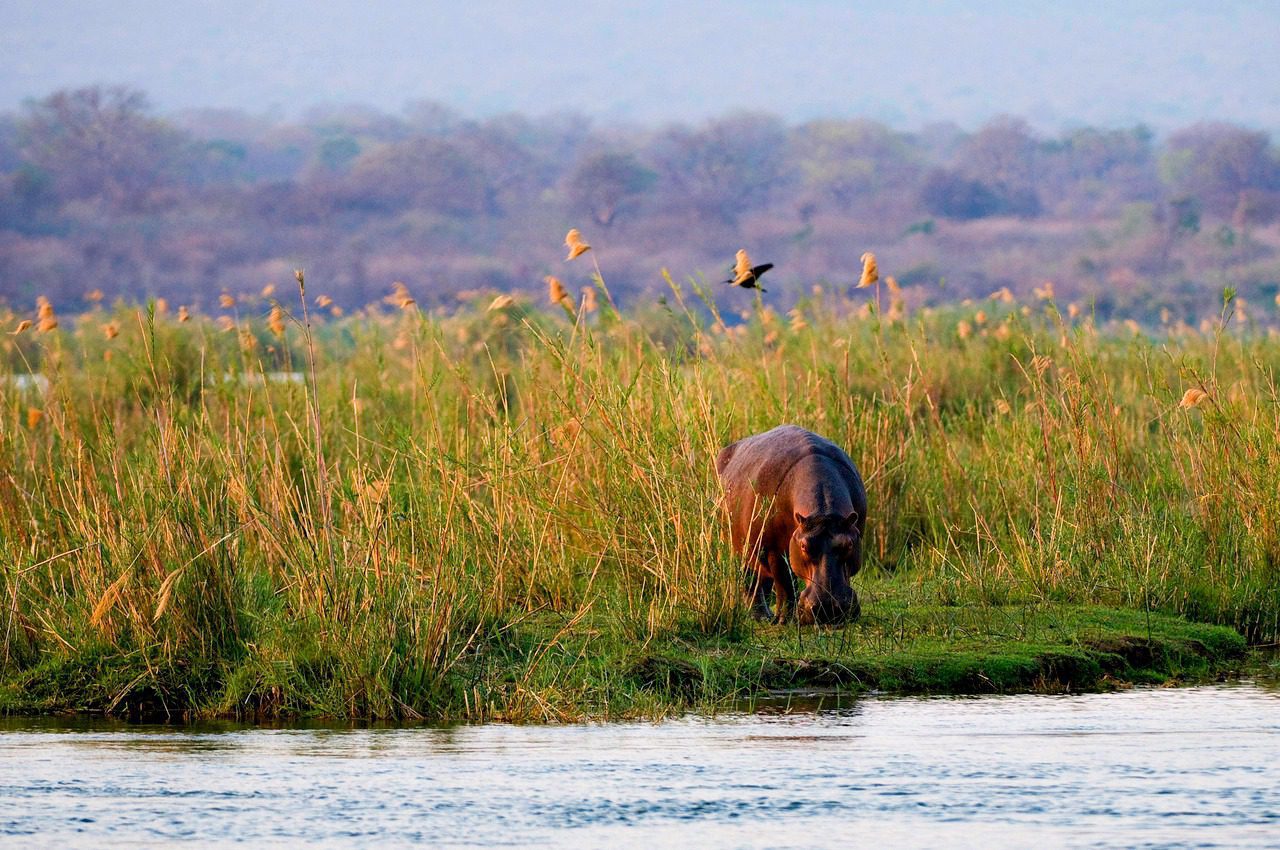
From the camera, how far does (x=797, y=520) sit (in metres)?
8.41

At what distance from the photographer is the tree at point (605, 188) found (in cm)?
7131

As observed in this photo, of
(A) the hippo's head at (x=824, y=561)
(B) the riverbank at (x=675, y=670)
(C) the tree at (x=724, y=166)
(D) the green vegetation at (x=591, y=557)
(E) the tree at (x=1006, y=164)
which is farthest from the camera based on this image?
(E) the tree at (x=1006, y=164)

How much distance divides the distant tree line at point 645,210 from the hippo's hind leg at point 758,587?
1929 inches

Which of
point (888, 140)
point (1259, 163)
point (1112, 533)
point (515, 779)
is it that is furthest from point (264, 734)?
point (888, 140)

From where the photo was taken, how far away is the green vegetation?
7203 mm

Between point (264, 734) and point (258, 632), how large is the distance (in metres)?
0.75

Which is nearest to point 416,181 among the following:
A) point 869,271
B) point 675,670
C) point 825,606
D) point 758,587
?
point 869,271

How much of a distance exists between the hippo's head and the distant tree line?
1943 inches

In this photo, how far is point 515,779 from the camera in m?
5.93

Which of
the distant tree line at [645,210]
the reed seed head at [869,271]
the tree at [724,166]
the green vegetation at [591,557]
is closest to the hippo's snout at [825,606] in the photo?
the green vegetation at [591,557]

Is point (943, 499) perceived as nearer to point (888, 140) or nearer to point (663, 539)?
point (663, 539)

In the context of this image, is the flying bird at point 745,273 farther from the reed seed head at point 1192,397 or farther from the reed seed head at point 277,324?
the reed seed head at point 277,324

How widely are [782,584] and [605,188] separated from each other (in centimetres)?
6325

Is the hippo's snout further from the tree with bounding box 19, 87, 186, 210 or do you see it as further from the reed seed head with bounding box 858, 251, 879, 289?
the tree with bounding box 19, 87, 186, 210
